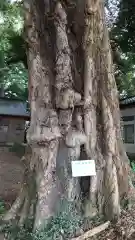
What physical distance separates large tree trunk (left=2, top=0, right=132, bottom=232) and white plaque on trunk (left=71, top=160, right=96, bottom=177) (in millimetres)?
168

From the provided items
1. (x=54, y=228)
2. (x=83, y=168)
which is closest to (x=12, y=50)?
(x=83, y=168)

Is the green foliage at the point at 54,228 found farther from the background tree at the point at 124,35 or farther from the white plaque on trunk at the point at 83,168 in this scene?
the background tree at the point at 124,35

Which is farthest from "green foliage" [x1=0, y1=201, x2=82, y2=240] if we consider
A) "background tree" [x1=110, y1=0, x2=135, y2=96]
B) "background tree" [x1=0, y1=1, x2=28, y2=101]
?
"background tree" [x1=110, y1=0, x2=135, y2=96]

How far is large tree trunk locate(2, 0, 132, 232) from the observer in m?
3.73

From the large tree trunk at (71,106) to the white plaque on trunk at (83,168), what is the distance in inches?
6.6

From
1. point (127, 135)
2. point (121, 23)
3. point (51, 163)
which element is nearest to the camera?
point (51, 163)

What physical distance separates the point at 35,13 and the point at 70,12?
0.53 meters

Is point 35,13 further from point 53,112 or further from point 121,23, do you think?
point 121,23

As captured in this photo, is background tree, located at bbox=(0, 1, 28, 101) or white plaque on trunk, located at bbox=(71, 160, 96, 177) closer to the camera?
white plaque on trunk, located at bbox=(71, 160, 96, 177)

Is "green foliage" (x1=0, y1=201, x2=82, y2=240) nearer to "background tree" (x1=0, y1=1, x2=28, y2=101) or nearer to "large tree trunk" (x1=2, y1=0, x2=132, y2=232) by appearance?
"large tree trunk" (x1=2, y1=0, x2=132, y2=232)

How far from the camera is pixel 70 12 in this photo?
4.34 m

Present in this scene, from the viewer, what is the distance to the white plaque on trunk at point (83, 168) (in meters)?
3.57

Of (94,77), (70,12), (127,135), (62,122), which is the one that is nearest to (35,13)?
(70,12)

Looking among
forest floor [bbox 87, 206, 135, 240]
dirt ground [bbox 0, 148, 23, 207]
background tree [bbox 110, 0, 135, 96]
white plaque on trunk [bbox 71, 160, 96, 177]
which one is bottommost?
dirt ground [bbox 0, 148, 23, 207]
